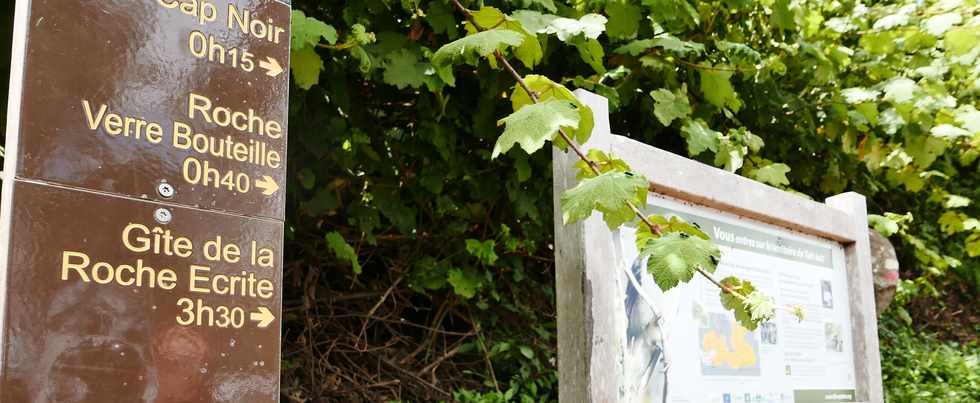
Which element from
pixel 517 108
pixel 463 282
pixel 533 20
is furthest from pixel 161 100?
pixel 463 282

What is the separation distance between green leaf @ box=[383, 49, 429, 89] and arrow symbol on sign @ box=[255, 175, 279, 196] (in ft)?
4.37

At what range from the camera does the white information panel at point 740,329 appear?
2198 mm

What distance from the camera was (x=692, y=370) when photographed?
2.30m

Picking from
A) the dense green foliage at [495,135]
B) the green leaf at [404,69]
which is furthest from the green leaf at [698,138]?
the green leaf at [404,69]

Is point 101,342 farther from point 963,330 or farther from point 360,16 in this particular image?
point 963,330

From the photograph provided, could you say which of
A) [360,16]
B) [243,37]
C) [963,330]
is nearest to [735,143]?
[360,16]

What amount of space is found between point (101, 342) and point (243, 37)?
0.63 meters

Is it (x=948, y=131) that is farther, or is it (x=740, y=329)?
(x=948, y=131)

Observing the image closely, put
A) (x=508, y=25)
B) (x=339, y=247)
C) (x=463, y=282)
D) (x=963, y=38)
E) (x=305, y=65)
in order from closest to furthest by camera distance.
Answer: (x=508, y=25)
(x=305, y=65)
(x=339, y=247)
(x=463, y=282)
(x=963, y=38)

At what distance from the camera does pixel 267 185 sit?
1677mm

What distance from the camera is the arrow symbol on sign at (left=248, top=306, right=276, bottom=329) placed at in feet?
5.27

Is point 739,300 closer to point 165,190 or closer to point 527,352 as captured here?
point 165,190

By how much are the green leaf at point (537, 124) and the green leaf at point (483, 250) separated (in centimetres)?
188

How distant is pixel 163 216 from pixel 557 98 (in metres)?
1.02
